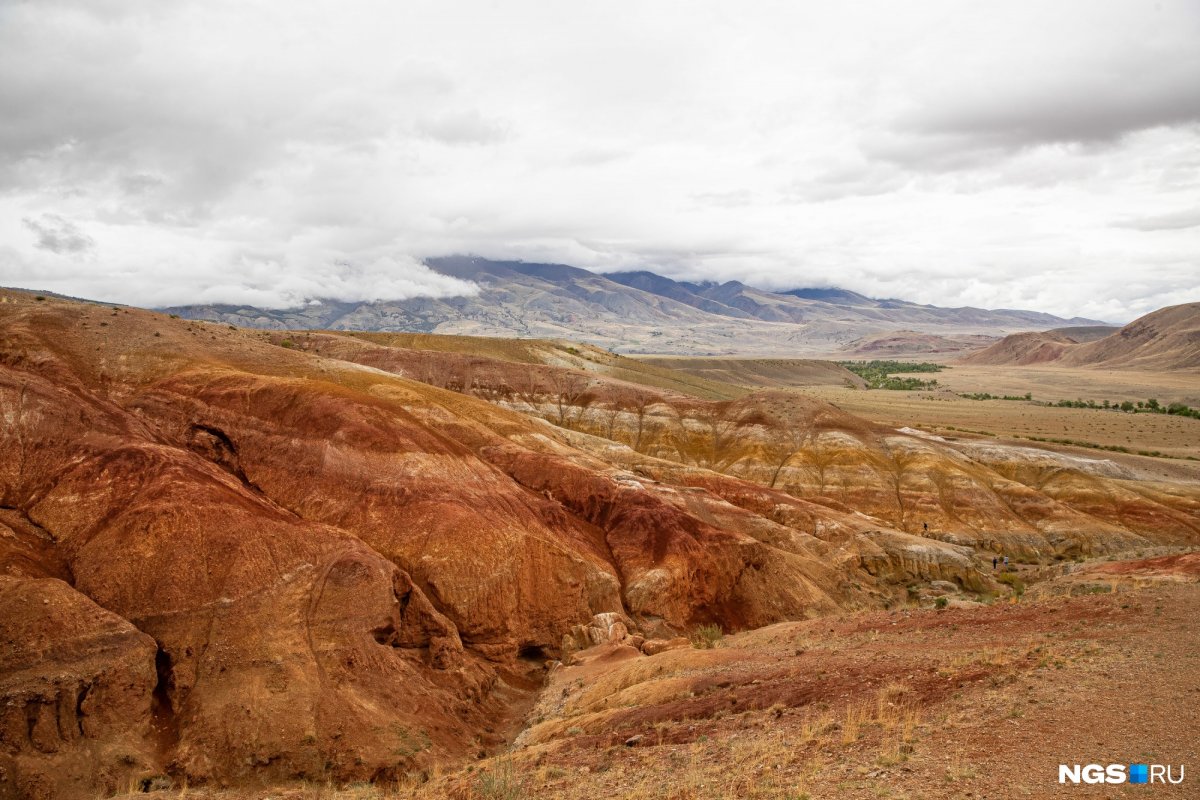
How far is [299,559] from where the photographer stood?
101 ft

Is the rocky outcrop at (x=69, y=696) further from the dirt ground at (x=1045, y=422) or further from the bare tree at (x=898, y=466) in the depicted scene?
the dirt ground at (x=1045, y=422)

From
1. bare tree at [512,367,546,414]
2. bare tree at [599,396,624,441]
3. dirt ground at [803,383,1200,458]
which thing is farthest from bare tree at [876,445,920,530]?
bare tree at [512,367,546,414]

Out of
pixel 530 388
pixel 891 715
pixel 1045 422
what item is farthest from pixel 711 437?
pixel 1045 422

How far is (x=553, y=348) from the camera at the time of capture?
152375 millimetres

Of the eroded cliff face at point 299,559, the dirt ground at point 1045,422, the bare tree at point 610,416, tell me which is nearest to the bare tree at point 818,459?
the eroded cliff face at point 299,559

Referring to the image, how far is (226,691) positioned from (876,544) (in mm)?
51711

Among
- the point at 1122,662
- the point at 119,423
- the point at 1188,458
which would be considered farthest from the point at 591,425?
the point at 1188,458

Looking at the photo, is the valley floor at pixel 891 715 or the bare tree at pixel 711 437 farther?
the bare tree at pixel 711 437

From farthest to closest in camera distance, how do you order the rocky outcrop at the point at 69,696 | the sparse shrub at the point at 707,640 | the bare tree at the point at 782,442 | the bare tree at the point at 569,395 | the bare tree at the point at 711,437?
1. the bare tree at the point at 569,395
2. the bare tree at the point at 711,437
3. the bare tree at the point at 782,442
4. the sparse shrub at the point at 707,640
5. the rocky outcrop at the point at 69,696

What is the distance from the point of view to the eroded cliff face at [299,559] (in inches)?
944

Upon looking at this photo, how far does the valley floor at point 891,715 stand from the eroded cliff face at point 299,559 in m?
3.39

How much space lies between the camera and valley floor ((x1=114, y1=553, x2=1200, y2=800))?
14.6 m

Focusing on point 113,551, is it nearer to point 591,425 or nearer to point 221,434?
point 221,434

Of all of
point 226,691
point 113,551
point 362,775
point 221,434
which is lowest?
point 362,775
